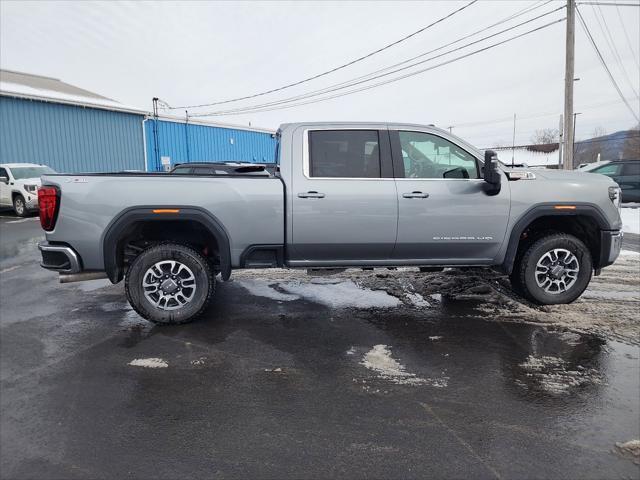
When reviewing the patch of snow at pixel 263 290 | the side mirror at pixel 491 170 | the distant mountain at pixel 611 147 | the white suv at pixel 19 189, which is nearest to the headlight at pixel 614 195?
the side mirror at pixel 491 170

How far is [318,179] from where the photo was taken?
465cm

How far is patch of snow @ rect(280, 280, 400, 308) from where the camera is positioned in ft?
17.9

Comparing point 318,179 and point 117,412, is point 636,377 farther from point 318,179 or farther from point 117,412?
point 117,412

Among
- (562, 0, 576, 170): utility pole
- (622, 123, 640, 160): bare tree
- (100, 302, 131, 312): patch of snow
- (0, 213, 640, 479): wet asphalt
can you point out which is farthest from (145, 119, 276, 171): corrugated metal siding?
(622, 123, 640, 160): bare tree

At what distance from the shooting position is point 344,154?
4.80m

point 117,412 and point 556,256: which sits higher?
point 556,256

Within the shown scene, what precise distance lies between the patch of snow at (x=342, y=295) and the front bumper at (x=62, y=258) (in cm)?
262

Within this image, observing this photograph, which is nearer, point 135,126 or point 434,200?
point 434,200

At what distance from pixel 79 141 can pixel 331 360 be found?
73.8ft

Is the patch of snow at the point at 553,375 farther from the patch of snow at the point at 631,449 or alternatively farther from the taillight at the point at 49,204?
the taillight at the point at 49,204

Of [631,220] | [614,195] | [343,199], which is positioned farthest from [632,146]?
[343,199]

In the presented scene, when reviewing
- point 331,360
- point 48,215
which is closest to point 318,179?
point 331,360

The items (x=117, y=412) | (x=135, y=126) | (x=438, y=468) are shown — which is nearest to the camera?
(x=438, y=468)

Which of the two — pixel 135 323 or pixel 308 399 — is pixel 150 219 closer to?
pixel 135 323
